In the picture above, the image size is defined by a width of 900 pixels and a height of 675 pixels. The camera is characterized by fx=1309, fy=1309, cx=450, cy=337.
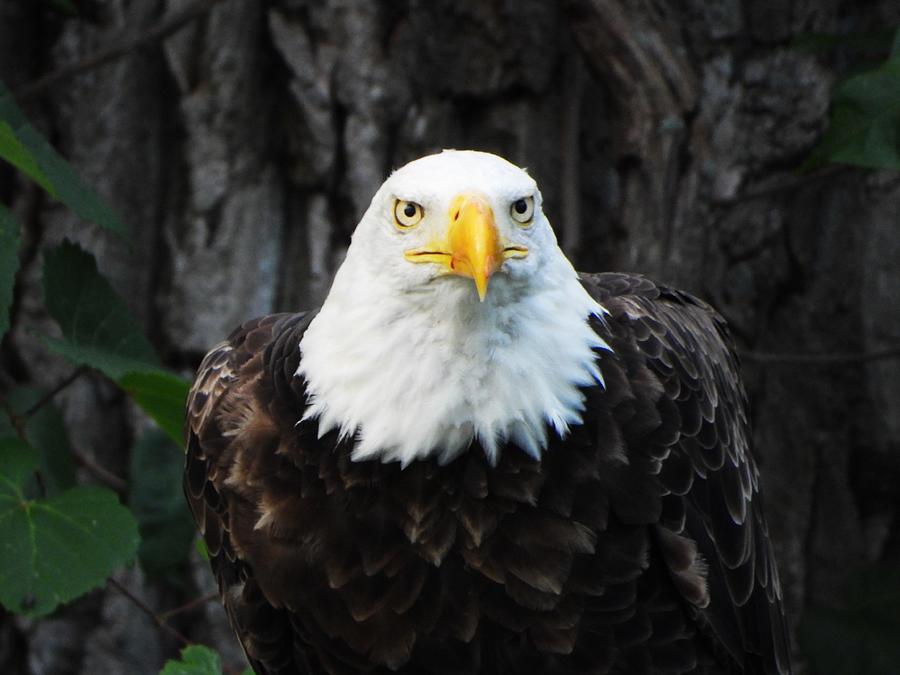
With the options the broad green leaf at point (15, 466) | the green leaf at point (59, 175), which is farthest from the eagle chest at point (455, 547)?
the green leaf at point (59, 175)

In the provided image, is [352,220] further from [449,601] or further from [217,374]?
[449,601]

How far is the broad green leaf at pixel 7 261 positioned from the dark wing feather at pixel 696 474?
1.17m

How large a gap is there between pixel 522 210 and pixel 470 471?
50cm

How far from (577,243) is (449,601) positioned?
167 cm

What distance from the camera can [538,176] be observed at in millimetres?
3963

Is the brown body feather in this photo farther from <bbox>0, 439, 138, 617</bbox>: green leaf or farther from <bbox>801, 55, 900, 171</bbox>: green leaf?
<bbox>801, 55, 900, 171</bbox>: green leaf

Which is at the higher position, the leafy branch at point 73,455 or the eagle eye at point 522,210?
the eagle eye at point 522,210

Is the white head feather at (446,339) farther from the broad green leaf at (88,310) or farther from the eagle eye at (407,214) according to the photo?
the broad green leaf at (88,310)

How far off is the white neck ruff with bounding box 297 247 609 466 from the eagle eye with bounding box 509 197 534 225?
0.11 metres

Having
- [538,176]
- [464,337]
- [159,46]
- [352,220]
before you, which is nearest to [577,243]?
[538,176]

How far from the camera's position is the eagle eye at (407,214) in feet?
7.45

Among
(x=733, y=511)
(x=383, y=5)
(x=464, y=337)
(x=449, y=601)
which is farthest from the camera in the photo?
(x=383, y=5)

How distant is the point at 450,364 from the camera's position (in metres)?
2.29

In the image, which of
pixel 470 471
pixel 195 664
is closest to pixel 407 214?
pixel 470 471
